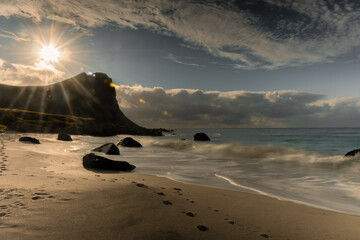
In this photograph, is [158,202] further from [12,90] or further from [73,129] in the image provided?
[12,90]

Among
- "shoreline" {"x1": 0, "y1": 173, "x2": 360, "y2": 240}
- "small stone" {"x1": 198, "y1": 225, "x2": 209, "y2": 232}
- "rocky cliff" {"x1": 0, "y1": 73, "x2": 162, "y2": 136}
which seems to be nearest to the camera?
"shoreline" {"x1": 0, "y1": 173, "x2": 360, "y2": 240}

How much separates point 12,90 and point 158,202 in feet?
550

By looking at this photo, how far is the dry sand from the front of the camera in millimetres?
2775

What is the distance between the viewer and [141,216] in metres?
3.34

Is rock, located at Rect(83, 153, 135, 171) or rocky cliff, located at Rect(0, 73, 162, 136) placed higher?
rocky cliff, located at Rect(0, 73, 162, 136)

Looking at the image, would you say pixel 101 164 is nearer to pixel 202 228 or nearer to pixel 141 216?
pixel 141 216

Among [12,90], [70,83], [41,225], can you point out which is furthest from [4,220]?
[12,90]

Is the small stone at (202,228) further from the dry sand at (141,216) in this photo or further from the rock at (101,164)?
the rock at (101,164)

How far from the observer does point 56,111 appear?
116 metres

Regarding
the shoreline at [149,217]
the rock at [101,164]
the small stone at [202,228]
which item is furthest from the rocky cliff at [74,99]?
the small stone at [202,228]

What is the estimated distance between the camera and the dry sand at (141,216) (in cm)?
278

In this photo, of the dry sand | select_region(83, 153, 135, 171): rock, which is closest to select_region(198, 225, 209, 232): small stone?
the dry sand

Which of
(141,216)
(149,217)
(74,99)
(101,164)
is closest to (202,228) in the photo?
(149,217)

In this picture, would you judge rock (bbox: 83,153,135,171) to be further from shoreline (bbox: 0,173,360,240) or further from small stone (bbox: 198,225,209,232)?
small stone (bbox: 198,225,209,232)
